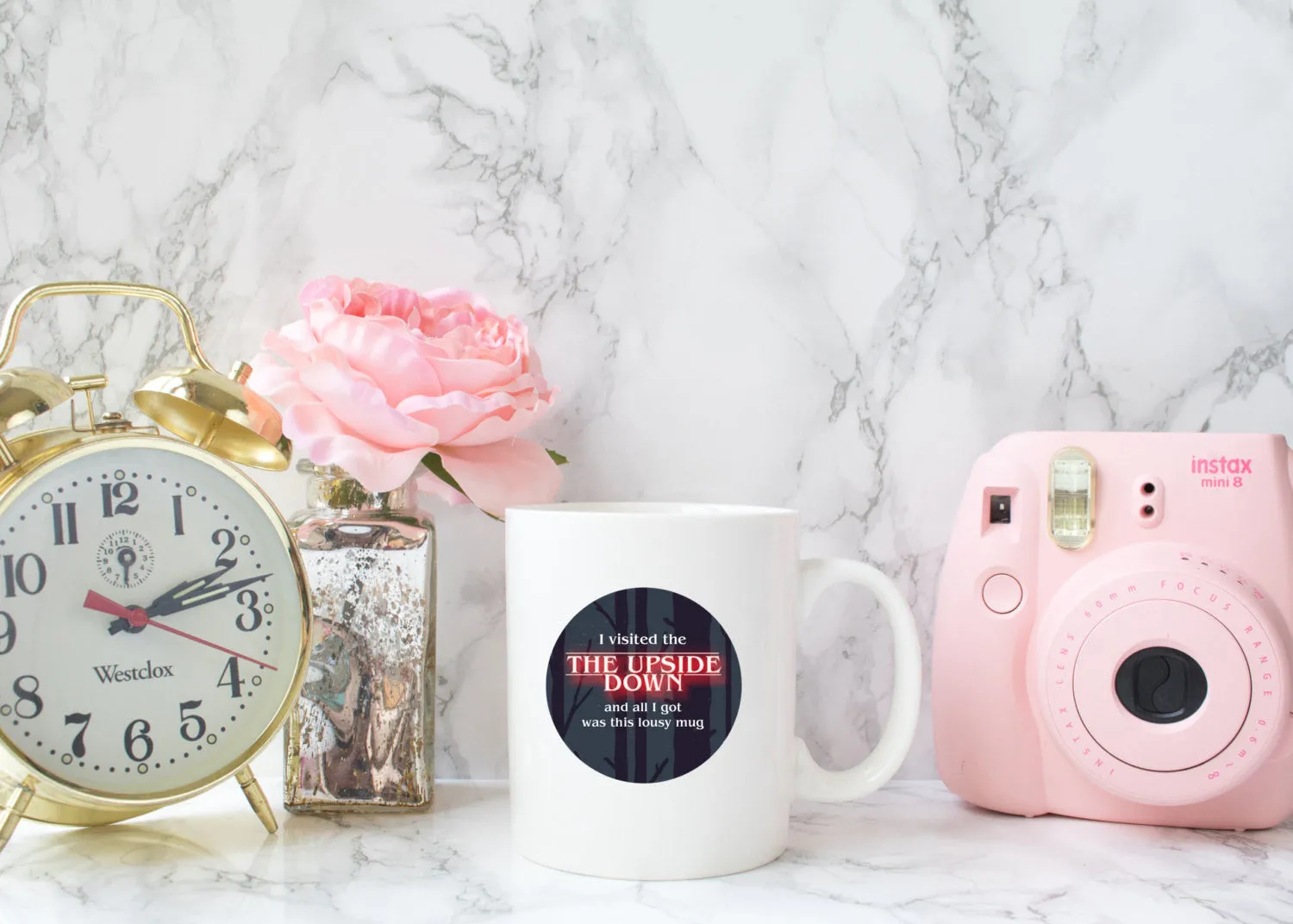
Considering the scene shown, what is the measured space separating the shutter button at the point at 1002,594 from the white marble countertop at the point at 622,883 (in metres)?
0.14

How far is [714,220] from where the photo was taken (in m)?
0.81

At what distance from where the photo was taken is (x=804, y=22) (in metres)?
0.81

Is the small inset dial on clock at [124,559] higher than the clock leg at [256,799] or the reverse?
higher

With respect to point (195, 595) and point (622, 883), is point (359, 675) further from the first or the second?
point (622, 883)

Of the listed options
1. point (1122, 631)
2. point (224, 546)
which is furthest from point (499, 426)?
point (1122, 631)

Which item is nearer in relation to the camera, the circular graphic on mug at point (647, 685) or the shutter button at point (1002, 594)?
the circular graphic on mug at point (647, 685)

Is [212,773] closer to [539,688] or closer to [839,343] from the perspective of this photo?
[539,688]

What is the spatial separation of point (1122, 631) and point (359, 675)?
49 centimetres

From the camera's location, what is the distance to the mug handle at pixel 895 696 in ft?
2.10

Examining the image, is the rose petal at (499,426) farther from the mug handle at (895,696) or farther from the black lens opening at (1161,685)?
the black lens opening at (1161,685)

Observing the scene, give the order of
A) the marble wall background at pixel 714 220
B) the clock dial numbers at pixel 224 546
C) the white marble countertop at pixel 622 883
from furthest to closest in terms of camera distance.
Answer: the marble wall background at pixel 714 220, the clock dial numbers at pixel 224 546, the white marble countertop at pixel 622 883

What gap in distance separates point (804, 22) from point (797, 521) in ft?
1.35

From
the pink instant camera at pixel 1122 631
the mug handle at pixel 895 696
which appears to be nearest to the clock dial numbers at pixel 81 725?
the mug handle at pixel 895 696

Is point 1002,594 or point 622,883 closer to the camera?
point 622,883
